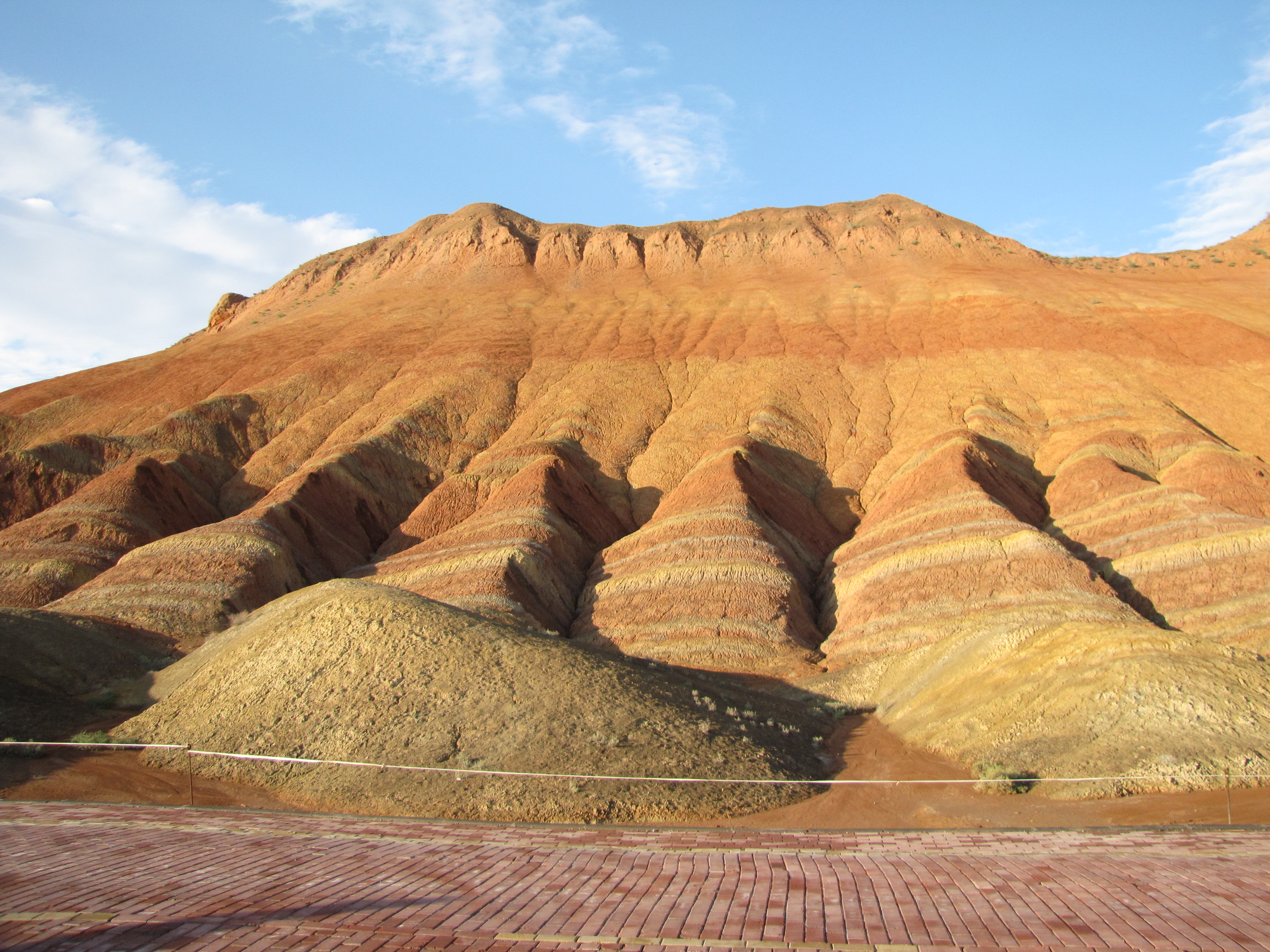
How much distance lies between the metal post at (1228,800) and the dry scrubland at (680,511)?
1.61 feet

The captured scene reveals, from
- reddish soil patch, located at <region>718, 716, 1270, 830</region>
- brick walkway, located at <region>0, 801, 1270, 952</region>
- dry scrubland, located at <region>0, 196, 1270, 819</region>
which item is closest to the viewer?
brick walkway, located at <region>0, 801, 1270, 952</region>

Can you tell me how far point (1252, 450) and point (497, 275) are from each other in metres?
50.3

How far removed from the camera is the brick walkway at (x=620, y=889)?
23.6 feet

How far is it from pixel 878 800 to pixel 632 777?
182 inches

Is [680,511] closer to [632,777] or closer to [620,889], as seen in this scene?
[632,777]

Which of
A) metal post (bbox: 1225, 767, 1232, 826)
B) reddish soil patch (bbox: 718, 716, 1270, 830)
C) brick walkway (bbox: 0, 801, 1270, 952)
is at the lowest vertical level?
reddish soil patch (bbox: 718, 716, 1270, 830)

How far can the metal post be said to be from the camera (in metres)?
11.9

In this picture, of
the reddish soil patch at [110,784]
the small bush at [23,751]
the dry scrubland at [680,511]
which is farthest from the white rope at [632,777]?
the reddish soil patch at [110,784]

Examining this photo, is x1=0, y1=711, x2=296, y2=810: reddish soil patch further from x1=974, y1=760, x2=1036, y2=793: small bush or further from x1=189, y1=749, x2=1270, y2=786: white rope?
x1=974, y1=760, x2=1036, y2=793: small bush

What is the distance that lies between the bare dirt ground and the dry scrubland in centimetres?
65

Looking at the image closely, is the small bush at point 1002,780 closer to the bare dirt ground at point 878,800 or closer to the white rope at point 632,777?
the white rope at point 632,777

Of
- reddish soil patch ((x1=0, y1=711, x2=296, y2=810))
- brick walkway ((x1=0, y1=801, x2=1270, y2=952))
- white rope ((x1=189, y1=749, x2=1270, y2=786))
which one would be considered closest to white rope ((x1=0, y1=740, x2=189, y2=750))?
reddish soil patch ((x1=0, y1=711, x2=296, y2=810))

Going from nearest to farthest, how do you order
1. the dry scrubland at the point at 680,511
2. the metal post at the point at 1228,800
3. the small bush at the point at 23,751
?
the metal post at the point at 1228,800 → the small bush at the point at 23,751 → the dry scrubland at the point at 680,511

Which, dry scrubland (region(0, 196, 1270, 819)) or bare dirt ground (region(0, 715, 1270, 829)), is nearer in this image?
bare dirt ground (region(0, 715, 1270, 829))
